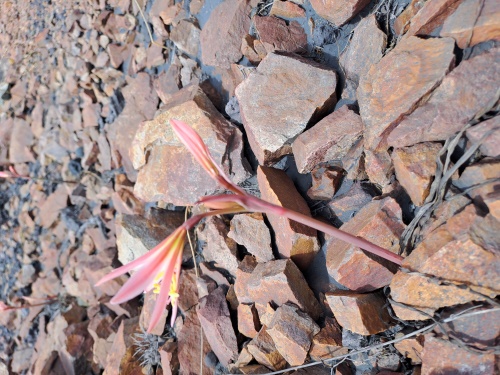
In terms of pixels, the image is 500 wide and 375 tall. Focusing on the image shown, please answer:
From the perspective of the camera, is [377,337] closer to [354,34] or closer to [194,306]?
[194,306]

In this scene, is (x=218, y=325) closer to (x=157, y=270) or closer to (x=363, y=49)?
(x=157, y=270)

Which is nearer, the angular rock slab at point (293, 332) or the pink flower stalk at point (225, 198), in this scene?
the pink flower stalk at point (225, 198)

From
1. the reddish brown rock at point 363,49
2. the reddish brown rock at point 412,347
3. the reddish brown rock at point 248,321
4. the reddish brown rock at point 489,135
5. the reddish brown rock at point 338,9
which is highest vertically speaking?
the reddish brown rock at point 338,9

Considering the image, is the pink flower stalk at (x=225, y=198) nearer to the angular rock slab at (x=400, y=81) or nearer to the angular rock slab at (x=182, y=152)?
the angular rock slab at (x=400, y=81)

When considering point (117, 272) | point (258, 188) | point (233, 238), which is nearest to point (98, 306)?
point (233, 238)

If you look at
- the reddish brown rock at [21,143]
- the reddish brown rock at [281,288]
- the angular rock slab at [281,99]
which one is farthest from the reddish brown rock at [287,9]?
the reddish brown rock at [21,143]
